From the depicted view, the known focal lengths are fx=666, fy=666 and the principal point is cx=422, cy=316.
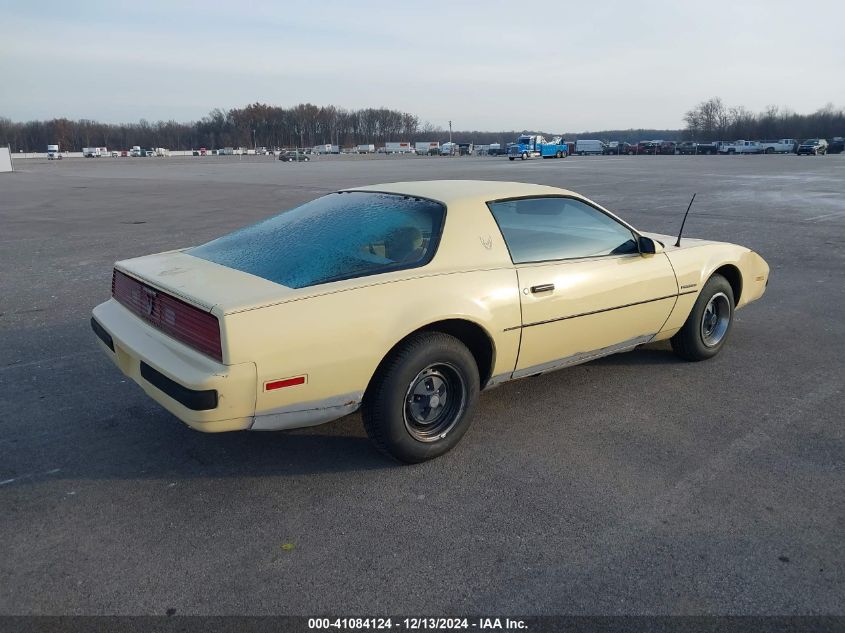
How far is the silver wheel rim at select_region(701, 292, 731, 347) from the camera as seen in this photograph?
504 centimetres

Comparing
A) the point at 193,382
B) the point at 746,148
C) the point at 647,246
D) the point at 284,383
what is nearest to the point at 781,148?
the point at 746,148

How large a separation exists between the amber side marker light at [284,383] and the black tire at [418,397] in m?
0.41

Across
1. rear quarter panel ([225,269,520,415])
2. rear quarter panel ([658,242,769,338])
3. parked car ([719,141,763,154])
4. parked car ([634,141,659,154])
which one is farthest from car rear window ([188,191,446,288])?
parked car ([634,141,659,154])

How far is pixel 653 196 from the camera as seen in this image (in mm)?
19422

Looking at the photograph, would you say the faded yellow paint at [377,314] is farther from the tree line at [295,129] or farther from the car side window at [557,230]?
the tree line at [295,129]

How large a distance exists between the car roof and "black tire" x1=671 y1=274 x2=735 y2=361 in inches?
53.4

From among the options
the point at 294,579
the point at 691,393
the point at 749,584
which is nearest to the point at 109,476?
the point at 294,579

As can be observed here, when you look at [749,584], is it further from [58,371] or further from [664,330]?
[58,371]

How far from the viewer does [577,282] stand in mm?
3982

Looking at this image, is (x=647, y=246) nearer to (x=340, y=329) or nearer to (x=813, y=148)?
(x=340, y=329)

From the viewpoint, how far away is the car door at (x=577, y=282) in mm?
3824

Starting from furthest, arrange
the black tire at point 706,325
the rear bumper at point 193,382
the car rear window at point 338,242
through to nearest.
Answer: the black tire at point 706,325 < the car rear window at point 338,242 < the rear bumper at point 193,382

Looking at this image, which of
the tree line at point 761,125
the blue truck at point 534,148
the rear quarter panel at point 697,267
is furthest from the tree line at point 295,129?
the rear quarter panel at point 697,267

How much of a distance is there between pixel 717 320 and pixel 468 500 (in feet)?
9.74
